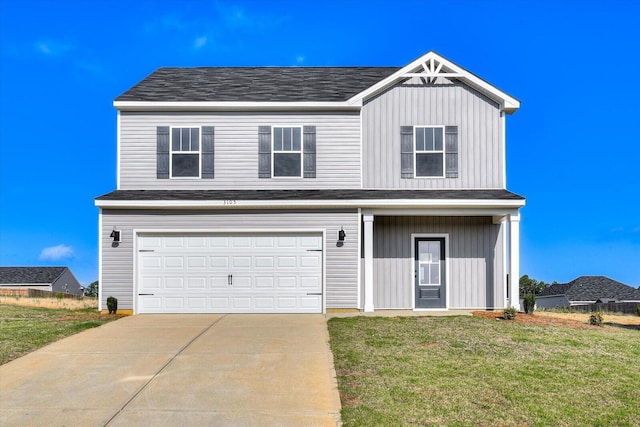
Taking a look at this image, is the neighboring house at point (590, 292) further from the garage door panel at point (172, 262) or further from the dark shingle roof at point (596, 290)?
the garage door panel at point (172, 262)

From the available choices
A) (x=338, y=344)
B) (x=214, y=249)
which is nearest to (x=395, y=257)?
(x=214, y=249)

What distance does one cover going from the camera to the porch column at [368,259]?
53.4 feet

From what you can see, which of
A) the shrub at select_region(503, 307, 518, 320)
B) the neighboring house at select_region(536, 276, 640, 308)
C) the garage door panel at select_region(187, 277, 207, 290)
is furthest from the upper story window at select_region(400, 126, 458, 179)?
the neighboring house at select_region(536, 276, 640, 308)

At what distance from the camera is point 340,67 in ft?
66.1

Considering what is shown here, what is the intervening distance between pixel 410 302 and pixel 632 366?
736 centimetres

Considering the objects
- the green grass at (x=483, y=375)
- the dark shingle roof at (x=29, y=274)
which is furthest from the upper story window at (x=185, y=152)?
the dark shingle roof at (x=29, y=274)

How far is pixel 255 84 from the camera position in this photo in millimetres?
18297

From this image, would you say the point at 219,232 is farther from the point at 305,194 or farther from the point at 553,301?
the point at 553,301

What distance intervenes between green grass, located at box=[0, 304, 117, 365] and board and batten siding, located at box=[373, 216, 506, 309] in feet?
25.0

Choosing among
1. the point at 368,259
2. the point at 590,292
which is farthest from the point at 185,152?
the point at 590,292

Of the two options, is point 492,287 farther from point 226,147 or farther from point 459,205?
point 226,147

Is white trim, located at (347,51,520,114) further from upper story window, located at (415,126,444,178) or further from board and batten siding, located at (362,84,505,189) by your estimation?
upper story window, located at (415,126,444,178)

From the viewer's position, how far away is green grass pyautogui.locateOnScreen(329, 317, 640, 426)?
25.0ft

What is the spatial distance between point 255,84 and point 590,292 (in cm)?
3604
